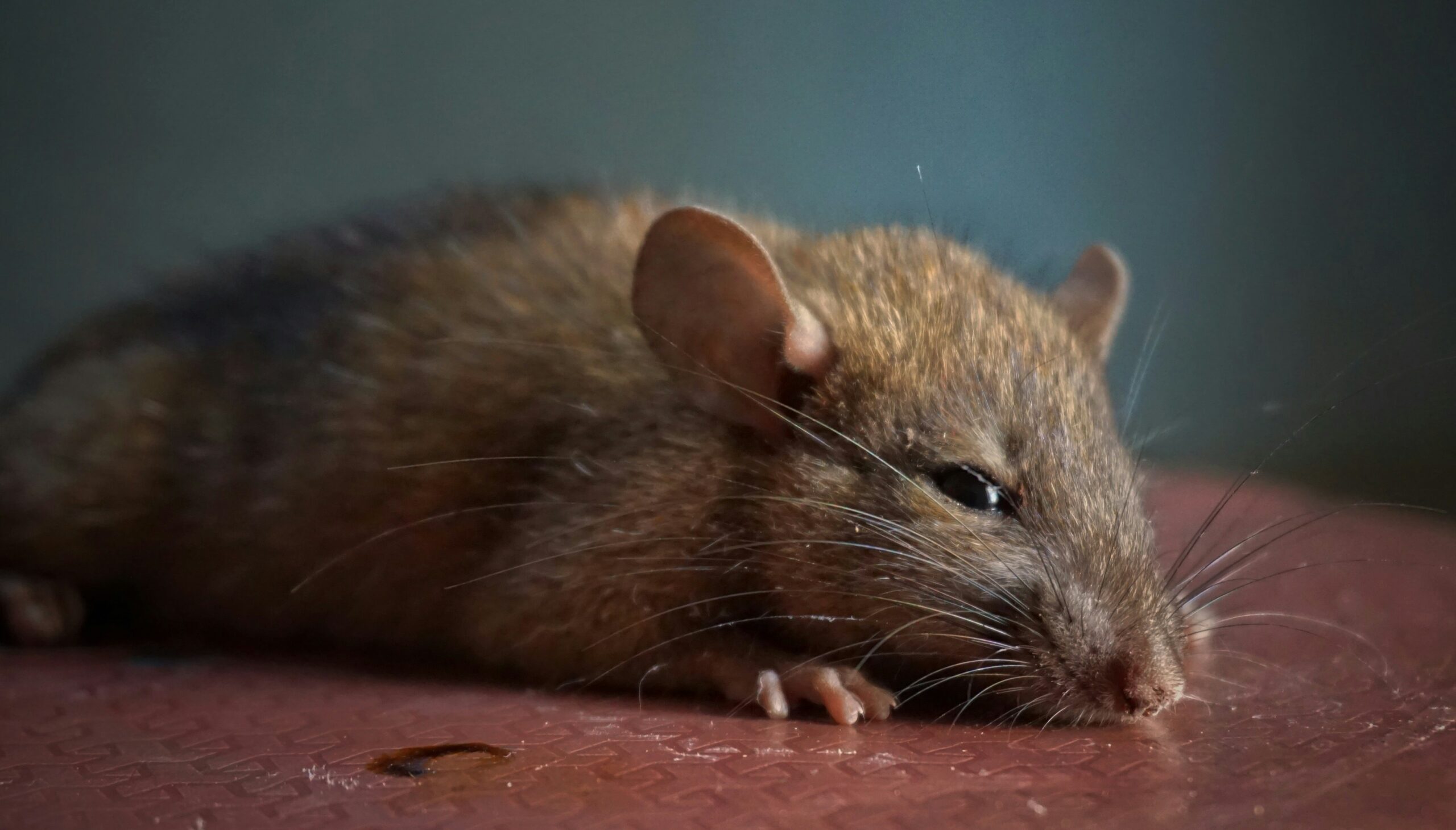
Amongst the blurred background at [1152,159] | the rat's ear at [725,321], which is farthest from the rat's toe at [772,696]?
the blurred background at [1152,159]

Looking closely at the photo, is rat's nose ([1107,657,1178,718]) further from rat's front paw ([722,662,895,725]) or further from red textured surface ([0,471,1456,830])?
rat's front paw ([722,662,895,725])

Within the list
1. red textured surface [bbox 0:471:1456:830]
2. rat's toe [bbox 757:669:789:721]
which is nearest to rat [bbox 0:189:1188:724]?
rat's toe [bbox 757:669:789:721]

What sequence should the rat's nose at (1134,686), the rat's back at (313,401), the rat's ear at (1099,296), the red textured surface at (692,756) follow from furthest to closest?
1. the rat's ear at (1099,296)
2. the rat's back at (313,401)
3. the rat's nose at (1134,686)
4. the red textured surface at (692,756)

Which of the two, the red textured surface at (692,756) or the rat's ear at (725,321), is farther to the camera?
the rat's ear at (725,321)

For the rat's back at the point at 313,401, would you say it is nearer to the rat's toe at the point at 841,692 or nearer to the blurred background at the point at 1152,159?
the blurred background at the point at 1152,159

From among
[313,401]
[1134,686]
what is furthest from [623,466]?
[1134,686]

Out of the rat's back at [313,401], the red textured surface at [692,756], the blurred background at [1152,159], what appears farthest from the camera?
the rat's back at [313,401]

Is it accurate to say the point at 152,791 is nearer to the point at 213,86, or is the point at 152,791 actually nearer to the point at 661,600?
the point at 661,600

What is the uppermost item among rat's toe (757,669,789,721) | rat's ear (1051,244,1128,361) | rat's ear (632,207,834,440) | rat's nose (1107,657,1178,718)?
rat's ear (1051,244,1128,361)

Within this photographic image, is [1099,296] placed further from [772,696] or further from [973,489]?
[772,696]
